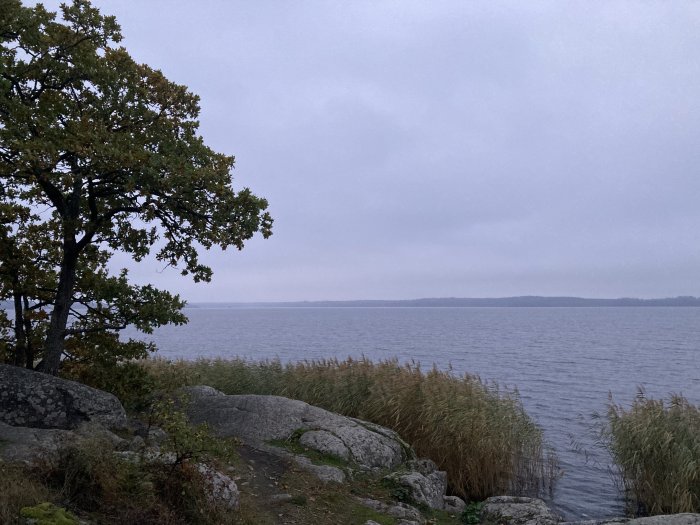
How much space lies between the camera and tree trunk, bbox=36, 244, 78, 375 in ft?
38.0

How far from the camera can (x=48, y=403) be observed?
9820mm

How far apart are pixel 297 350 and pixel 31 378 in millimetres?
59918

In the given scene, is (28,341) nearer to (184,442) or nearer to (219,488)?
(219,488)

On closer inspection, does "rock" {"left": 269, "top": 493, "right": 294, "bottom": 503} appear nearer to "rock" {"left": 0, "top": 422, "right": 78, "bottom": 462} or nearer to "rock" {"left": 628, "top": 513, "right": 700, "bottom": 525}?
"rock" {"left": 0, "top": 422, "right": 78, "bottom": 462}

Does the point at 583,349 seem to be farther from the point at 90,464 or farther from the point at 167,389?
the point at 90,464

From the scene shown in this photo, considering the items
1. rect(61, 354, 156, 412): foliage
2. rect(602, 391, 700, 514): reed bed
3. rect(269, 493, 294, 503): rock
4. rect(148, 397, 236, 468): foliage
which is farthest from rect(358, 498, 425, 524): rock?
rect(602, 391, 700, 514): reed bed

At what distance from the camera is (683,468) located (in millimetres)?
12680

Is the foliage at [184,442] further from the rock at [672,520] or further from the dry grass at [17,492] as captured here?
the rock at [672,520]

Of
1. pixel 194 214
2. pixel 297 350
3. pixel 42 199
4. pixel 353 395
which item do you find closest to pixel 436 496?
pixel 353 395

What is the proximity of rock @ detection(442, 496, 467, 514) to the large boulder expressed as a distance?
4.57 ft

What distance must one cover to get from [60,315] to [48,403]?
2544mm

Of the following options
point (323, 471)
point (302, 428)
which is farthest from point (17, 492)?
point (302, 428)

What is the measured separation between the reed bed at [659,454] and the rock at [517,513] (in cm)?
381

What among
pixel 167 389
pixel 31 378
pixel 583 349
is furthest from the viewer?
pixel 583 349
